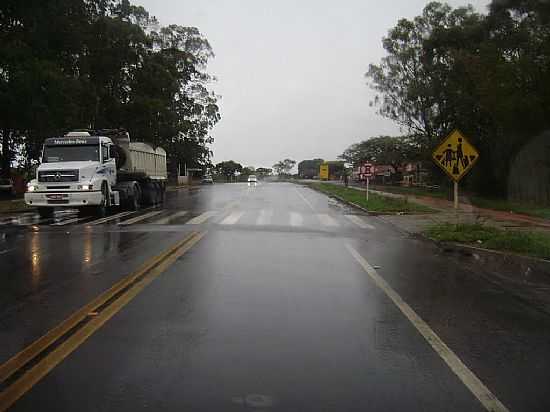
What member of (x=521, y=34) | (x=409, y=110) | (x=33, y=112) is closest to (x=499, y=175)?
(x=521, y=34)

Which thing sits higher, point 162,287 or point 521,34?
point 521,34

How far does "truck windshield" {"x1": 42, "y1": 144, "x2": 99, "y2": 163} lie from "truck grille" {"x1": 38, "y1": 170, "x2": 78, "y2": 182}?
3.05 ft

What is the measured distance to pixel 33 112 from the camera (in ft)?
94.3

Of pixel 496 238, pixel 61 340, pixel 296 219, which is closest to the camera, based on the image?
pixel 61 340

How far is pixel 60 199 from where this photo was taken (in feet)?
64.2

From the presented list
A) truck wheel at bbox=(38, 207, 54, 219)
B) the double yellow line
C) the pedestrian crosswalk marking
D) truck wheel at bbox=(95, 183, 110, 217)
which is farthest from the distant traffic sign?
the double yellow line

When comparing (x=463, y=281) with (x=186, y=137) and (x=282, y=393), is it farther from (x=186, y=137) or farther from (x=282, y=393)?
(x=186, y=137)

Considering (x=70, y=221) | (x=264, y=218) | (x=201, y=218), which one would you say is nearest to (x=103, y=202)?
(x=70, y=221)

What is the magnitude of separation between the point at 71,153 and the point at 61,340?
16693mm

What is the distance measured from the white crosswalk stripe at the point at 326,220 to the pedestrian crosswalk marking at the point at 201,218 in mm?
4086

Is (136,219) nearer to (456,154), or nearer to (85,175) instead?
(85,175)

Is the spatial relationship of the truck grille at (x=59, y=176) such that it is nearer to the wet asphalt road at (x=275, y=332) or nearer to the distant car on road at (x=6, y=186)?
the wet asphalt road at (x=275, y=332)

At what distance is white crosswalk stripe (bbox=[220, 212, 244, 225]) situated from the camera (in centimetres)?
1803

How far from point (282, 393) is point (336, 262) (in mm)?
Result: 6164
